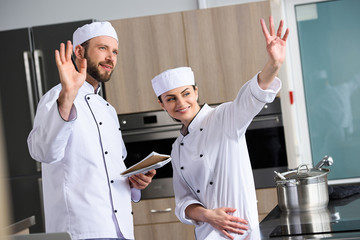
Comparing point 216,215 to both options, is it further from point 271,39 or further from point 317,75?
point 317,75

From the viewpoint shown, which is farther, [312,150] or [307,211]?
[312,150]

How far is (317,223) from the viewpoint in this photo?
1.32 meters

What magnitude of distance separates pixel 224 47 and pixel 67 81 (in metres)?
1.95

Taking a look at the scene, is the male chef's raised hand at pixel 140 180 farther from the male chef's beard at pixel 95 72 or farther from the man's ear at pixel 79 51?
the man's ear at pixel 79 51

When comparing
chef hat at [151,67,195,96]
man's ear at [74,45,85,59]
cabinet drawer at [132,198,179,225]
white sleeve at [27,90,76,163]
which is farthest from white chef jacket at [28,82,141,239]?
cabinet drawer at [132,198,179,225]

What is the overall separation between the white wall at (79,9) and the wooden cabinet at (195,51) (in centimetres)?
54

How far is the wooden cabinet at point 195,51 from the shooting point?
10.4 ft

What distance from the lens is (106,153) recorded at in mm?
1723

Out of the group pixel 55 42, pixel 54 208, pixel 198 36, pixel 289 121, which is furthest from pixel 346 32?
pixel 54 208

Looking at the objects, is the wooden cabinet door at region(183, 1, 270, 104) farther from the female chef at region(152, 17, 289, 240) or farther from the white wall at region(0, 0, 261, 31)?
the female chef at region(152, 17, 289, 240)

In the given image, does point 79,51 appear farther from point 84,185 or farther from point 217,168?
point 217,168

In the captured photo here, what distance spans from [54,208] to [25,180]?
164 cm

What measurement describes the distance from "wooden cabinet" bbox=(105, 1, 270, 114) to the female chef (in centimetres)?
126

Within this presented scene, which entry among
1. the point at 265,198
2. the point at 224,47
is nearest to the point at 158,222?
the point at 265,198
